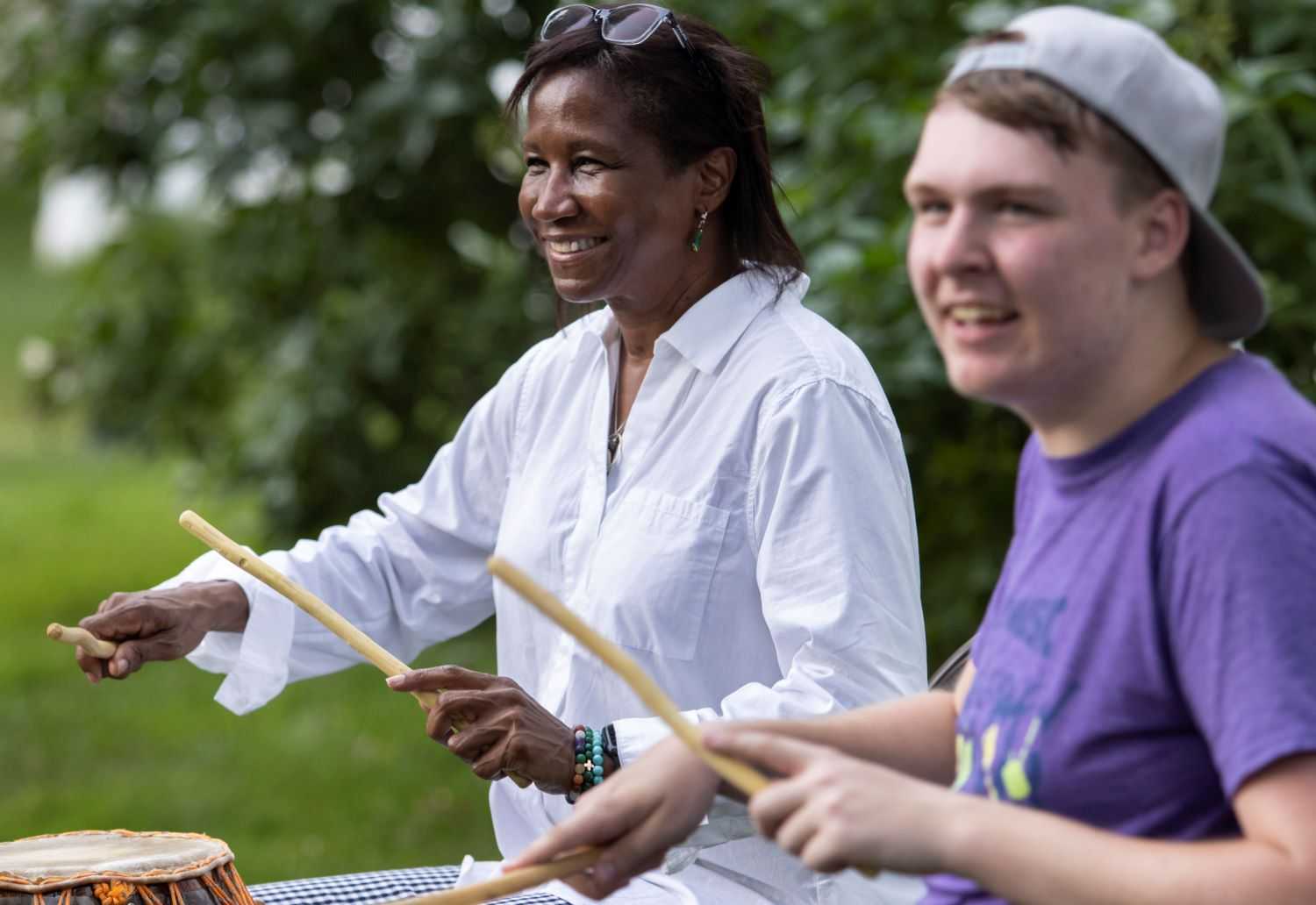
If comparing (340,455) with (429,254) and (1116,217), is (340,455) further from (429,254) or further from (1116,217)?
(1116,217)

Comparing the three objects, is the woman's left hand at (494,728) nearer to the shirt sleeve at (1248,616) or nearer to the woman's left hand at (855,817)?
the woman's left hand at (855,817)

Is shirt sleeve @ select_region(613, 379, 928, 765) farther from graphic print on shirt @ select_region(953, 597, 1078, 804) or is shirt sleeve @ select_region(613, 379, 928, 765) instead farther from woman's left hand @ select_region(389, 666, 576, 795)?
graphic print on shirt @ select_region(953, 597, 1078, 804)

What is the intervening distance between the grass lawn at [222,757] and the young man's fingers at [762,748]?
3432mm

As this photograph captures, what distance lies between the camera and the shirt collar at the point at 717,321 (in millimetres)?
2305

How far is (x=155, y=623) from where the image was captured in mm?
2352

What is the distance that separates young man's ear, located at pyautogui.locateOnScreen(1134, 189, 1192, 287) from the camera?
4.29 ft

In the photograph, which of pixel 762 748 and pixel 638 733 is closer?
pixel 762 748

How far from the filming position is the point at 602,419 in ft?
7.95

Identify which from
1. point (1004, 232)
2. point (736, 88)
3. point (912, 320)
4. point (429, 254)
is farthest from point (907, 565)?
point (429, 254)

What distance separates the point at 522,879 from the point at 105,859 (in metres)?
0.88

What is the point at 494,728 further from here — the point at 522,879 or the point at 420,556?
the point at 420,556

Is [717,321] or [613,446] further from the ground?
[717,321]

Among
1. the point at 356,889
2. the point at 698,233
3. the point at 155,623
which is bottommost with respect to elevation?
the point at 356,889

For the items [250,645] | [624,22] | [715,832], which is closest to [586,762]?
[715,832]
